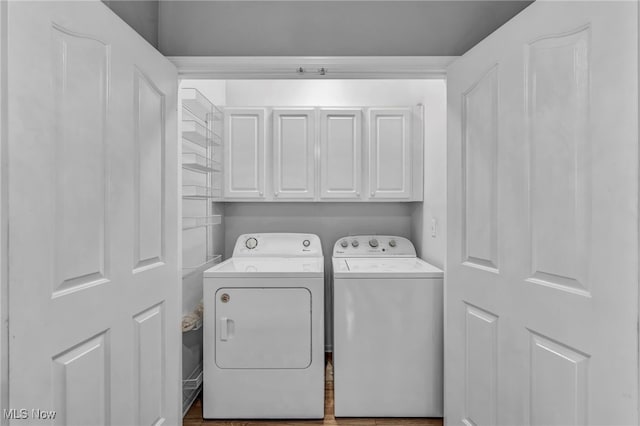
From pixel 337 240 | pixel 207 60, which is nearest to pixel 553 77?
pixel 207 60

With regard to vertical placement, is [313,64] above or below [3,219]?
above

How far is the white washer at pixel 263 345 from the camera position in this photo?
2012 millimetres

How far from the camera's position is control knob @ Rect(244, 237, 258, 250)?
2779 mm

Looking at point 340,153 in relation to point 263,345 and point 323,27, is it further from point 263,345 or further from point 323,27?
point 263,345

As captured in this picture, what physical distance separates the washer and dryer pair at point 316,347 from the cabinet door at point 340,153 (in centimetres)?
86

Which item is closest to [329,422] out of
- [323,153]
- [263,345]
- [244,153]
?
[263,345]

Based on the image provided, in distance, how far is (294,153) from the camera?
8.77 feet

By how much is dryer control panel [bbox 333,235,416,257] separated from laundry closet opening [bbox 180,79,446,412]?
10cm

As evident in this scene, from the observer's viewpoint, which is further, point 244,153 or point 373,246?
point 373,246

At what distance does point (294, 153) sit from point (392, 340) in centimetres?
149

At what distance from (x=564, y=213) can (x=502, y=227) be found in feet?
0.85

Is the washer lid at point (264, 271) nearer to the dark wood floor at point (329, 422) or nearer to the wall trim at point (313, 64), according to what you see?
the dark wood floor at point (329, 422)

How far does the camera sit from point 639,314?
89 cm

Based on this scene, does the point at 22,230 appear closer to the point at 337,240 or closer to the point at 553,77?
the point at 553,77
